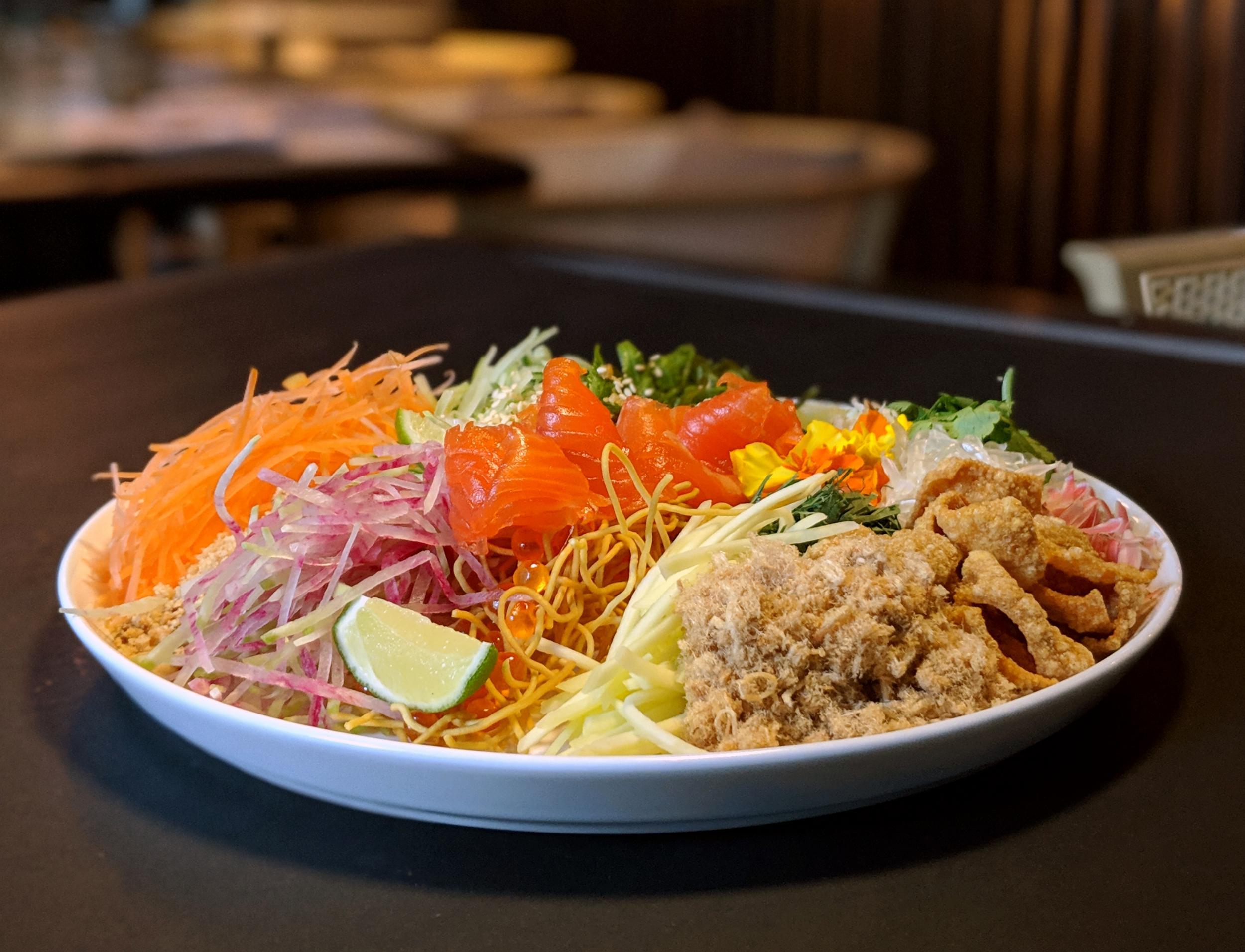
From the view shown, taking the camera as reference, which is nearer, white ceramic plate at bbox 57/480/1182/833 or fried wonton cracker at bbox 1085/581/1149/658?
white ceramic plate at bbox 57/480/1182/833

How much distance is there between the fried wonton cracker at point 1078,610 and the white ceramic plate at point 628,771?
4 centimetres

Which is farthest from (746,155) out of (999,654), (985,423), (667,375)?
(999,654)

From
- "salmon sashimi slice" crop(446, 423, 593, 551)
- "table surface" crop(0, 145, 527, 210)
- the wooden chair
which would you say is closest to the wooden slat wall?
"table surface" crop(0, 145, 527, 210)

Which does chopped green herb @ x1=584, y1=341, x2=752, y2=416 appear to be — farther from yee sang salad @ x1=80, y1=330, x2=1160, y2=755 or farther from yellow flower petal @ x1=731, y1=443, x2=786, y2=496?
yellow flower petal @ x1=731, y1=443, x2=786, y2=496

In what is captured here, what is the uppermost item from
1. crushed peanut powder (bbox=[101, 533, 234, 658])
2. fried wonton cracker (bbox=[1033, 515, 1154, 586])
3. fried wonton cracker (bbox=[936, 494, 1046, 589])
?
fried wonton cracker (bbox=[936, 494, 1046, 589])

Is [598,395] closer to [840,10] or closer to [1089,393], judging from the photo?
[1089,393]

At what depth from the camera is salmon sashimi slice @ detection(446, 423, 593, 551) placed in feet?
3.31

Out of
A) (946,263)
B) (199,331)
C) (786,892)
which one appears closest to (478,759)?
(786,892)

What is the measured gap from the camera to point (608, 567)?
1053 millimetres

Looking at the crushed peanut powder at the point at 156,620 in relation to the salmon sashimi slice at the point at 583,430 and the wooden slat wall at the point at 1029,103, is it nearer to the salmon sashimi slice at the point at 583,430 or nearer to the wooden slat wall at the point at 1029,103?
the salmon sashimi slice at the point at 583,430

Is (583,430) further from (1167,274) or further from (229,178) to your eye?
(229,178)

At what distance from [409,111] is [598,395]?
6.66m

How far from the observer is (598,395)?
4.14ft

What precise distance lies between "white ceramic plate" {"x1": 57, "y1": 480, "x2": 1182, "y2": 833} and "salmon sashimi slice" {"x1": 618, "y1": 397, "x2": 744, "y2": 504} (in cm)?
35
